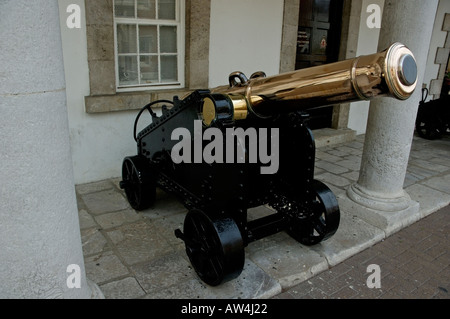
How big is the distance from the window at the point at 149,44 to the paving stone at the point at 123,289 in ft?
8.32

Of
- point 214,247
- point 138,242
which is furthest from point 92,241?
point 214,247

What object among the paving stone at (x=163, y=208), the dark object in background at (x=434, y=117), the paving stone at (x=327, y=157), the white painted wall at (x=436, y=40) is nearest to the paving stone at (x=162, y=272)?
the paving stone at (x=163, y=208)

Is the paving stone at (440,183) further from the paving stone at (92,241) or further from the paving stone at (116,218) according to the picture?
the paving stone at (92,241)

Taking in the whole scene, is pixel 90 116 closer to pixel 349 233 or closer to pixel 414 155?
pixel 349 233

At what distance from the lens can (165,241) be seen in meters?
3.06

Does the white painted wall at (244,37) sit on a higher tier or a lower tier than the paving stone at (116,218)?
higher

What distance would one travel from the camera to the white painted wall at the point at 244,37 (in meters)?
4.83

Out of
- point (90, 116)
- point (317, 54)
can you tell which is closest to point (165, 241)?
point (90, 116)

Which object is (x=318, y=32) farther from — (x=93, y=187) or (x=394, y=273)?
(x=394, y=273)

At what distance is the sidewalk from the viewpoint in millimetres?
2508

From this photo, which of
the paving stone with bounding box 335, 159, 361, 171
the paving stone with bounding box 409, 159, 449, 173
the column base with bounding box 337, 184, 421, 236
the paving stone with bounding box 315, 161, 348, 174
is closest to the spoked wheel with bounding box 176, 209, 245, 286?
the column base with bounding box 337, 184, 421, 236

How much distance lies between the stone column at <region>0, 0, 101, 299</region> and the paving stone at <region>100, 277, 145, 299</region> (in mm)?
501

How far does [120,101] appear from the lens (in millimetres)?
4199
